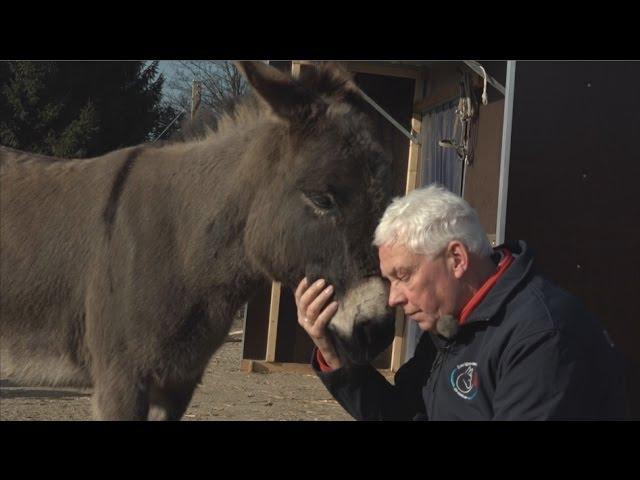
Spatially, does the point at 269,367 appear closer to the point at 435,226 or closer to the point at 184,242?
the point at 184,242

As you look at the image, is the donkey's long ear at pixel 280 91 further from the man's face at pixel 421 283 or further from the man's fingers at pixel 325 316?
the man's face at pixel 421 283

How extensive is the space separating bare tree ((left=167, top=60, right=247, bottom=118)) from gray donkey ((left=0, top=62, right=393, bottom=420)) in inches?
6.0

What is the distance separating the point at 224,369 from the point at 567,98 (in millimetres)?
4293

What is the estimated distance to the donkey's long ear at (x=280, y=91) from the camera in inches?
114

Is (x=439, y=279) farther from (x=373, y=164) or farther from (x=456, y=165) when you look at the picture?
(x=456, y=165)

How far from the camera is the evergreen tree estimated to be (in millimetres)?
3814

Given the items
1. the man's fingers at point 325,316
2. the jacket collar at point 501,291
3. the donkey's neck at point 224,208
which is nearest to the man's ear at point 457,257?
the jacket collar at point 501,291

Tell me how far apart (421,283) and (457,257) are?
140 millimetres

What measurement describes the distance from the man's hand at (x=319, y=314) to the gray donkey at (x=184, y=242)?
0.45 ft

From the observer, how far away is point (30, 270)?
3.12m

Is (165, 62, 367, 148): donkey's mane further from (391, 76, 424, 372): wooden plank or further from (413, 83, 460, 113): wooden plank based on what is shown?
(391, 76, 424, 372): wooden plank

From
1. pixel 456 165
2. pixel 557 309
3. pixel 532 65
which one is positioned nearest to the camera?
pixel 557 309

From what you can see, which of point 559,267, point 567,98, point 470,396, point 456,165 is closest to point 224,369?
point 456,165

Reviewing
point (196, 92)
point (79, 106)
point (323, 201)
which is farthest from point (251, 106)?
point (79, 106)
